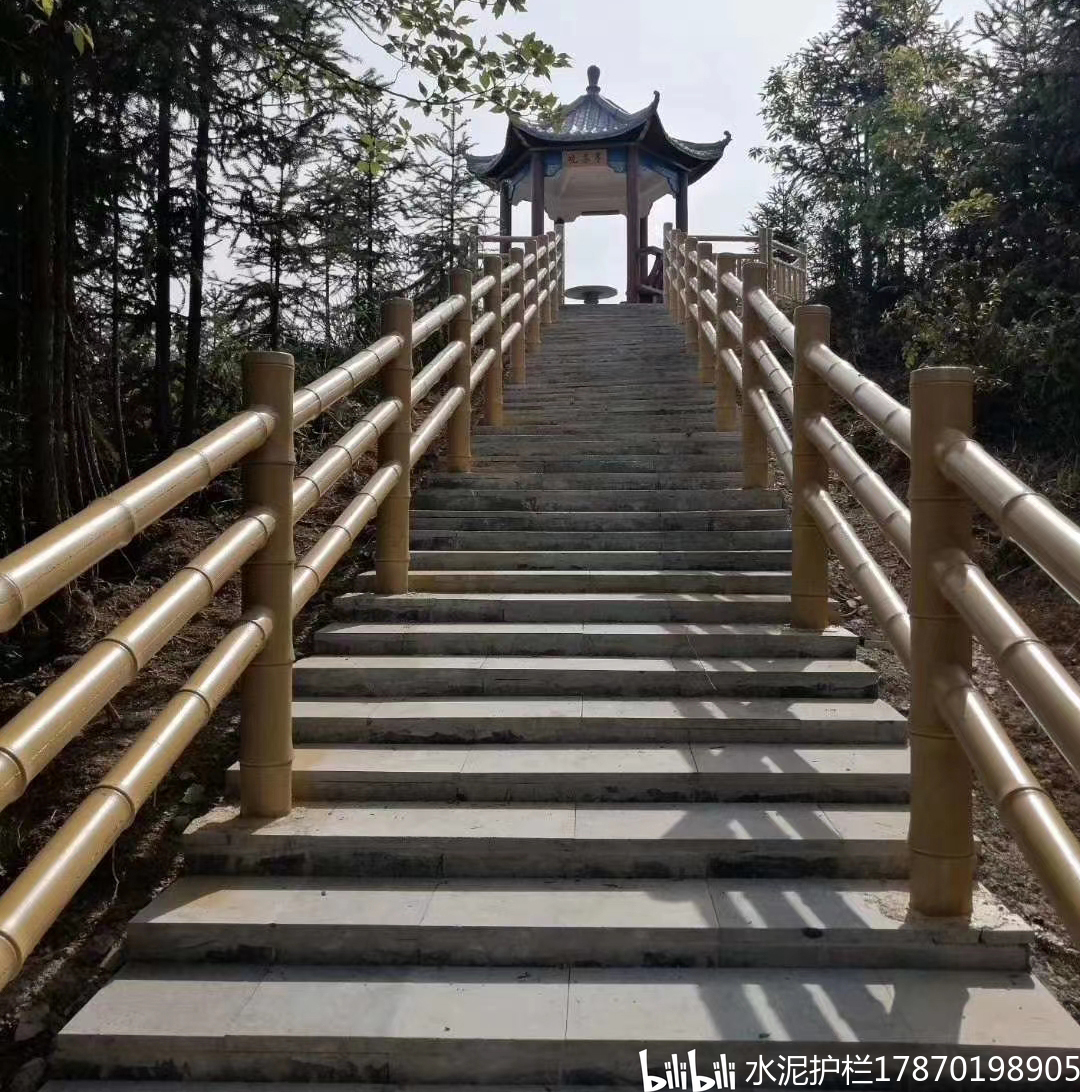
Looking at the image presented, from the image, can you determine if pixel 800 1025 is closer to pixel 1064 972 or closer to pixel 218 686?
pixel 1064 972

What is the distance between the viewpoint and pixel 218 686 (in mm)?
2172

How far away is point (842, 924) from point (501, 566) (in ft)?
7.72

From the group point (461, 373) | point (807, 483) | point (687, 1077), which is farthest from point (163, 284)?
point (687, 1077)

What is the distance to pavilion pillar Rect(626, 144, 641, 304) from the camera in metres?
14.8


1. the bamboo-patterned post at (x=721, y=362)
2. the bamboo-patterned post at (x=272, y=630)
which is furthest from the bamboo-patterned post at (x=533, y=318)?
the bamboo-patterned post at (x=272, y=630)

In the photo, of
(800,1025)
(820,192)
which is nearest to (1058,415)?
(800,1025)

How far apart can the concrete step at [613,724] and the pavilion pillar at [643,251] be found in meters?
12.8

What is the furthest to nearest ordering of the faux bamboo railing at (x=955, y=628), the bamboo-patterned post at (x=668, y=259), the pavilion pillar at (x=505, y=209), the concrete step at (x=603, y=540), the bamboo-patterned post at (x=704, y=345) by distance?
1. the pavilion pillar at (x=505, y=209)
2. the bamboo-patterned post at (x=668, y=259)
3. the bamboo-patterned post at (x=704, y=345)
4. the concrete step at (x=603, y=540)
5. the faux bamboo railing at (x=955, y=628)

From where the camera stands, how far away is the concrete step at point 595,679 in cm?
312

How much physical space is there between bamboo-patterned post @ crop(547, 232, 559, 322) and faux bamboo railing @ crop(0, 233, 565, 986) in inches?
266

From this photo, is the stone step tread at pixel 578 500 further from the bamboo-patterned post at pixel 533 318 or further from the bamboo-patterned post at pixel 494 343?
the bamboo-patterned post at pixel 533 318

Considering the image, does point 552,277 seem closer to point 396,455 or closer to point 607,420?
point 607,420

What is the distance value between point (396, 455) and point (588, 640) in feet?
3.61

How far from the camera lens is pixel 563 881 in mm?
2328
